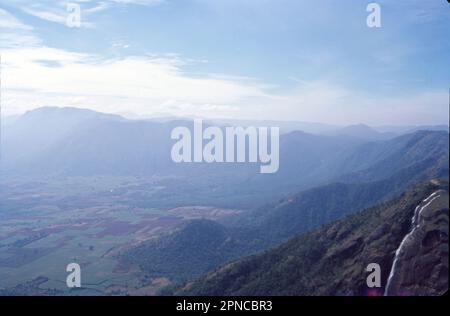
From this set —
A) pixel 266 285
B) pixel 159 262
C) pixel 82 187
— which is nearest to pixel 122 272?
pixel 159 262

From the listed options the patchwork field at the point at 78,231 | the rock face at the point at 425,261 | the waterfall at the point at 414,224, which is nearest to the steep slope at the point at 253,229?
the patchwork field at the point at 78,231

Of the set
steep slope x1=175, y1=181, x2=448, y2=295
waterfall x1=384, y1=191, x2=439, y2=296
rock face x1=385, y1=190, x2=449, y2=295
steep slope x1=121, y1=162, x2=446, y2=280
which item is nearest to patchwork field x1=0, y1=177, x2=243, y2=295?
steep slope x1=121, y1=162, x2=446, y2=280

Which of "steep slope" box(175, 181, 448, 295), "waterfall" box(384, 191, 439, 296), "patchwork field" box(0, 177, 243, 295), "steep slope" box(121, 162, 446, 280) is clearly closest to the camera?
"steep slope" box(175, 181, 448, 295)

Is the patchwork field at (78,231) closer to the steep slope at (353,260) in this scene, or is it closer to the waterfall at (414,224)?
the steep slope at (353,260)

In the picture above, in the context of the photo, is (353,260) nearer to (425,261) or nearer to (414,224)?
(414,224)

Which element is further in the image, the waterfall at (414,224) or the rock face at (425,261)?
the waterfall at (414,224)

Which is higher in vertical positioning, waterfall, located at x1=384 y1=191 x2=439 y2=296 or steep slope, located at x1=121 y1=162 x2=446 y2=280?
waterfall, located at x1=384 y1=191 x2=439 y2=296

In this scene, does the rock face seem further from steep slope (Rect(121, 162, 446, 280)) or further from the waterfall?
steep slope (Rect(121, 162, 446, 280))
